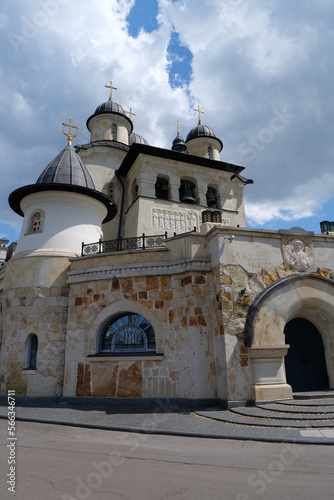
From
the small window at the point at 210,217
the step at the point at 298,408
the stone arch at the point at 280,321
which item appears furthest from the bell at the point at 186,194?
the step at the point at 298,408

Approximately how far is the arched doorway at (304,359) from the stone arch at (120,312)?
4.11 m

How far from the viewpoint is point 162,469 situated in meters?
4.76

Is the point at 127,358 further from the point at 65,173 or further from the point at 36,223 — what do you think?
the point at 65,173

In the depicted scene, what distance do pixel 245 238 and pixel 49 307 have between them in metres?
7.10

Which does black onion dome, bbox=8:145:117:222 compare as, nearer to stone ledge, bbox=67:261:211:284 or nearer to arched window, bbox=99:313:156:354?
stone ledge, bbox=67:261:211:284

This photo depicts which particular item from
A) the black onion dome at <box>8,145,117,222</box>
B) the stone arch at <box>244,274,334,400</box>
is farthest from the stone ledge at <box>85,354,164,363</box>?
the black onion dome at <box>8,145,117,222</box>

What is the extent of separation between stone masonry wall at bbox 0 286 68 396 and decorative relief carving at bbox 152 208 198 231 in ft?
24.6

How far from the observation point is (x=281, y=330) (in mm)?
9430

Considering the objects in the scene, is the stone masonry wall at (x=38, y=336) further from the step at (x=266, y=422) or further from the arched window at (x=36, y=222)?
the step at (x=266, y=422)

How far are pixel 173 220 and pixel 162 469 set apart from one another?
47.0 ft

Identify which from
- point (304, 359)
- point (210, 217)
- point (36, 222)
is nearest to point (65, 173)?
point (36, 222)

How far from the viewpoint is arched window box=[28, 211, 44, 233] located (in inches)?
499

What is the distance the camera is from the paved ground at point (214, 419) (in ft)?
21.0

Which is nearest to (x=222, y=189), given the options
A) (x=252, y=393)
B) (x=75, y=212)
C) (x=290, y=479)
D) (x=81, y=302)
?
(x=75, y=212)
